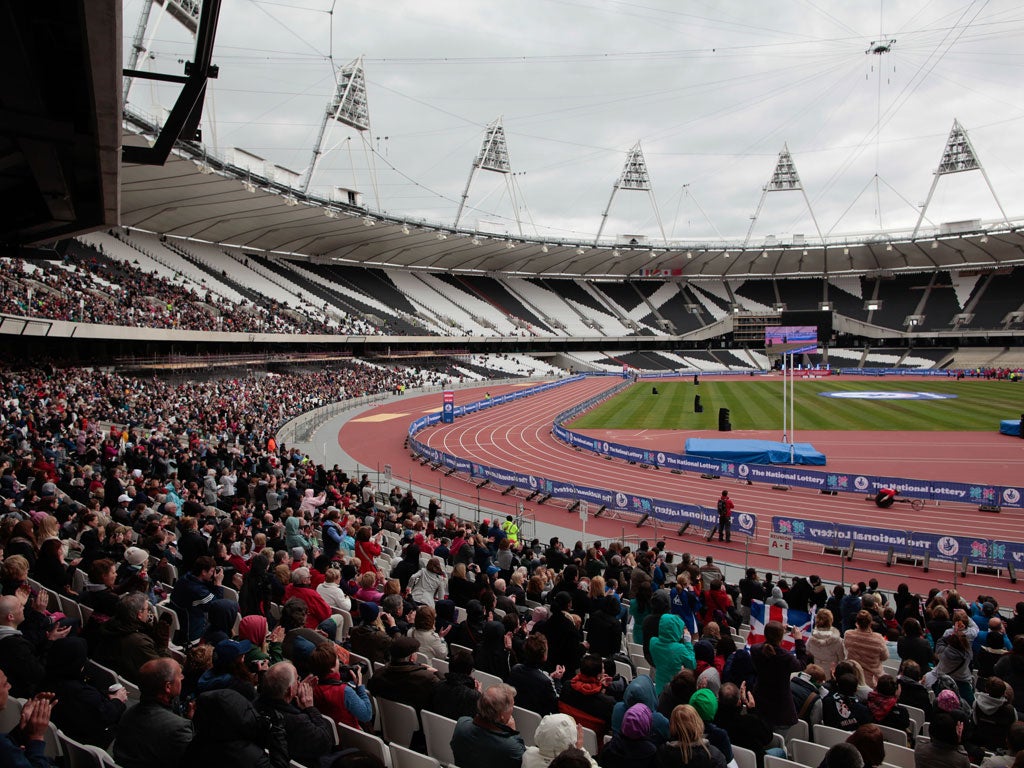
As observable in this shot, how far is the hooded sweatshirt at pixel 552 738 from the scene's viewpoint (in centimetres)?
334

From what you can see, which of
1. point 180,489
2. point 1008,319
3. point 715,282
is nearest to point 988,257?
point 1008,319

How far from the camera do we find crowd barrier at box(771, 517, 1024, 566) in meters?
14.0

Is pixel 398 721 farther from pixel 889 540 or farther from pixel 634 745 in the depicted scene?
pixel 889 540

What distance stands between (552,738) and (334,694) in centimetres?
165

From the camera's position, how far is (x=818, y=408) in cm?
4184

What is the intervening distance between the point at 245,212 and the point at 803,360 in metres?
64.7

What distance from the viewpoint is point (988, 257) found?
7794cm

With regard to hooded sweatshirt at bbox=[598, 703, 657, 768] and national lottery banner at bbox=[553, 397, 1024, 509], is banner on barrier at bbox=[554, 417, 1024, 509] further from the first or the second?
hooded sweatshirt at bbox=[598, 703, 657, 768]

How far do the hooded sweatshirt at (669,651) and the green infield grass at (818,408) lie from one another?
3052 centimetres

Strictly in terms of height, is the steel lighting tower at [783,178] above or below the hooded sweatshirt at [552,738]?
above

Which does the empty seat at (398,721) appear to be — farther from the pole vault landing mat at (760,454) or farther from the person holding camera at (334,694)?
the pole vault landing mat at (760,454)

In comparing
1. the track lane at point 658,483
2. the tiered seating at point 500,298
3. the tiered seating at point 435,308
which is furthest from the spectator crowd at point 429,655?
the tiered seating at point 500,298

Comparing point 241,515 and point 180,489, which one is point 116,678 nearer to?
point 241,515

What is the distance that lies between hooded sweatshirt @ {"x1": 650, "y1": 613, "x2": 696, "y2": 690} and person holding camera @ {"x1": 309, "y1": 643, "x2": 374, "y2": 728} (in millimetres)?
2547
